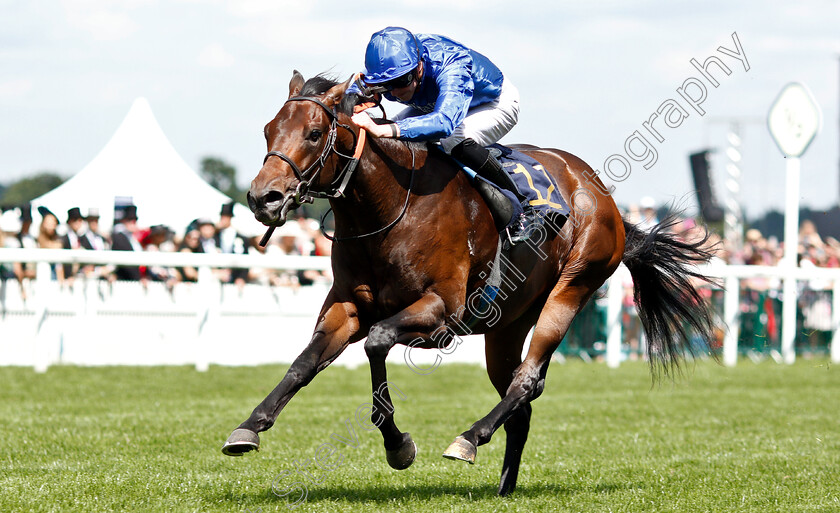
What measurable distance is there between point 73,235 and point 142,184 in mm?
1823

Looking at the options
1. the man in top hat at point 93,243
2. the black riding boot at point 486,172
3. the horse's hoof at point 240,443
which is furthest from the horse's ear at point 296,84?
the man in top hat at point 93,243

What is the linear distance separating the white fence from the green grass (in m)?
0.38

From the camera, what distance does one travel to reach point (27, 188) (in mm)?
27781

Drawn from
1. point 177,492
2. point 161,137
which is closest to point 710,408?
point 177,492

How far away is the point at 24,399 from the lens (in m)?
8.52

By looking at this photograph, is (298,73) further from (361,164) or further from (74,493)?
(74,493)

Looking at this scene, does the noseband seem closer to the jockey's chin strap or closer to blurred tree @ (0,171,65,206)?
the jockey's chin strap

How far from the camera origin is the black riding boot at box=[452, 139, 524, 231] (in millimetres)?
4859

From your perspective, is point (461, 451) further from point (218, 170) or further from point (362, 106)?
point (218, 170)

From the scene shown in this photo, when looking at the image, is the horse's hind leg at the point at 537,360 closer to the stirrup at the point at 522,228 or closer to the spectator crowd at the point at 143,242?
the stirrup at the point at 522,228

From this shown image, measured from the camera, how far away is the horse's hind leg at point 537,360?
4406 millimetres

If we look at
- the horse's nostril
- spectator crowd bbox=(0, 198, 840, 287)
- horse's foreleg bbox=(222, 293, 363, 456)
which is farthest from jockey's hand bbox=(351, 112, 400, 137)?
spectator crowd bbox=(0, 198, 840, 287)

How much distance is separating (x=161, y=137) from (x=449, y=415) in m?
6.75

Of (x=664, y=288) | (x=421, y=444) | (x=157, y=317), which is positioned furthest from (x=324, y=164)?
(x=157, y=317)
